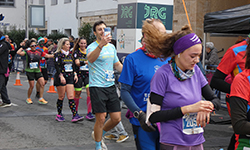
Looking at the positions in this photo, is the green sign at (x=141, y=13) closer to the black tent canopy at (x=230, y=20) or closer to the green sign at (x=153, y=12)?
the green sign at (x=153, y=12)

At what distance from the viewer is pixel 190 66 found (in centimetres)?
271

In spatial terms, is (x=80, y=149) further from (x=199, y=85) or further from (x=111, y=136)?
(x=199, y=85)

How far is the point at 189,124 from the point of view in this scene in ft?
8.98

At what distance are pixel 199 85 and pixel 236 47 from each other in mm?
1822

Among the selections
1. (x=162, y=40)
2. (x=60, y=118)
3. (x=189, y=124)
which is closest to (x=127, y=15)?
(x=60, y=118)

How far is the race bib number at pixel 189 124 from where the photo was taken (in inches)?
107

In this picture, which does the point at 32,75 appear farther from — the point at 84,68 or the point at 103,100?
the point at 103,100

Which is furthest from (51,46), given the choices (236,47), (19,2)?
(19,2)

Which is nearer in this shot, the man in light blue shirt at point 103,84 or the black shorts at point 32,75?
the man in light blue shirt at point 103,84

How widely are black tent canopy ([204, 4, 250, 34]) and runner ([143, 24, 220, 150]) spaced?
6.04 m

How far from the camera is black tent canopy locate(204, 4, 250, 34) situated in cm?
845

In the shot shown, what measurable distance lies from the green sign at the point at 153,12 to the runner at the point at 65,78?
6.54 feet

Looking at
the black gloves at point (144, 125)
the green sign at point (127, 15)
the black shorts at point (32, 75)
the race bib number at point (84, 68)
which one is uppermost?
the green sign at point (127, 15)

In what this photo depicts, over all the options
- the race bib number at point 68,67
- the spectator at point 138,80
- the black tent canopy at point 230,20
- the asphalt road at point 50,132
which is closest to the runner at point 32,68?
the asphalt road at point 50,132
